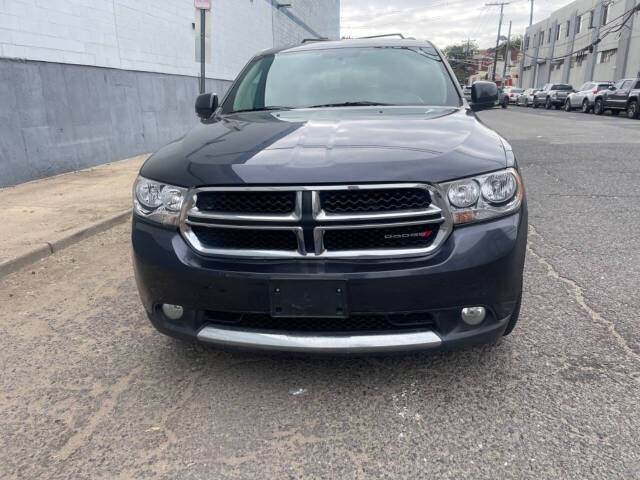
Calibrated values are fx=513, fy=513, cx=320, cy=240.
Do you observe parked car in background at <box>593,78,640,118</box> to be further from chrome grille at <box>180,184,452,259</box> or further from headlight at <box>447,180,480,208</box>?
chrome grille at <box>180,184,452,259</box>

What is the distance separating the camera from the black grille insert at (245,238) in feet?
7.27

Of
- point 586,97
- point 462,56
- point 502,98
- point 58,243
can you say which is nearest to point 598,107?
point 586,97

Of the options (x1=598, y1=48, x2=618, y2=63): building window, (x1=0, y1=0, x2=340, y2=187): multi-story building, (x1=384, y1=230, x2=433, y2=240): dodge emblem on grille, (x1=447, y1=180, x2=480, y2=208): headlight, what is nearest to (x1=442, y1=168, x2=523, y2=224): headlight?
(x1=447, y1=180, x2=480, y2=208): headlight

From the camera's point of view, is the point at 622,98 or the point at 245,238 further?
the point at 622,98

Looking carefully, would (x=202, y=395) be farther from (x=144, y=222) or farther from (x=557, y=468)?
(x=557, y=468)

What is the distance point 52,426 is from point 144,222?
0.99m

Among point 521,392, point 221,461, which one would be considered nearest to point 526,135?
point 521,392

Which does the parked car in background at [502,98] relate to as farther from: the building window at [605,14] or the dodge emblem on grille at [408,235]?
the building window at [605,14]

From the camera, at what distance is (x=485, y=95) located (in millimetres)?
3969

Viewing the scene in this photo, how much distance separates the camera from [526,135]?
46.0ft

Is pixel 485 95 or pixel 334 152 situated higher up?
pixel 485 95

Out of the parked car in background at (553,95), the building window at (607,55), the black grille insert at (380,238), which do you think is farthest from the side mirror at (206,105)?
the building window at (607,55)

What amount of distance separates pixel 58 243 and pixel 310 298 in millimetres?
3676

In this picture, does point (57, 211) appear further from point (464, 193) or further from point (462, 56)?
point (462, 56)
